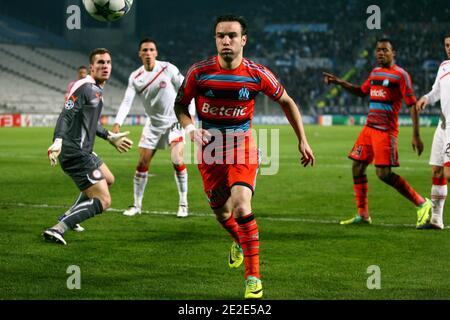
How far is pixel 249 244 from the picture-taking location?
5.64m

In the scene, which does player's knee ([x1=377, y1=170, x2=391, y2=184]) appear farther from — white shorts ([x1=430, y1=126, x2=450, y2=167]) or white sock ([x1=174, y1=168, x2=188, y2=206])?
white sock ([x1=174, y1=168, x2=188, y2=206])

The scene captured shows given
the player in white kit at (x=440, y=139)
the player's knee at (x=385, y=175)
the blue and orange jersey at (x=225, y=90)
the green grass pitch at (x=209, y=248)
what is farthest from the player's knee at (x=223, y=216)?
the player's knee at (x=385, y=175)

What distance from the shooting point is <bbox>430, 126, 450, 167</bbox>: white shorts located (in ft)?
26.4

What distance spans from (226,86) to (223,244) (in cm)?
236

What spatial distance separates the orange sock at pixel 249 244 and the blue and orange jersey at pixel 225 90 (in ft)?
3.09

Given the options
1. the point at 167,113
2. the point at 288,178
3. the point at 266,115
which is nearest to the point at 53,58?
the point at 266,115

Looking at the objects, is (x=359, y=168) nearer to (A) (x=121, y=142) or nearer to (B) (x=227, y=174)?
(A) (x=121, y=142)

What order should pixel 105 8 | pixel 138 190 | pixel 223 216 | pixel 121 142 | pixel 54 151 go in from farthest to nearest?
pixel 138 190 → pixel 105 8 → pixel 121 142 → pixel 54 151 → pixel 223 216

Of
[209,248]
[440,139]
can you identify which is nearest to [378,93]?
[440,139]

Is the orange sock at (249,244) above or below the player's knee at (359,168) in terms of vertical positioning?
below

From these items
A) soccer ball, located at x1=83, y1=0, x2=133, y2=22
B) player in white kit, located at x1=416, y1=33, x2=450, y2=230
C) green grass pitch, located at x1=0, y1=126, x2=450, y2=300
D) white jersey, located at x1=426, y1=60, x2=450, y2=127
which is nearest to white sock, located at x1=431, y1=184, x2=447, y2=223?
player in white kit, located at x1=416, y1=33, x2=450, y2=230

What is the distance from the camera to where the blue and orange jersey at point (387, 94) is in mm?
9289

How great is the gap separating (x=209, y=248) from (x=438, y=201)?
10.8 ft

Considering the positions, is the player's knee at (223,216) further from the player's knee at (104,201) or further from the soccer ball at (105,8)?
the soccer ball at (105,8)
